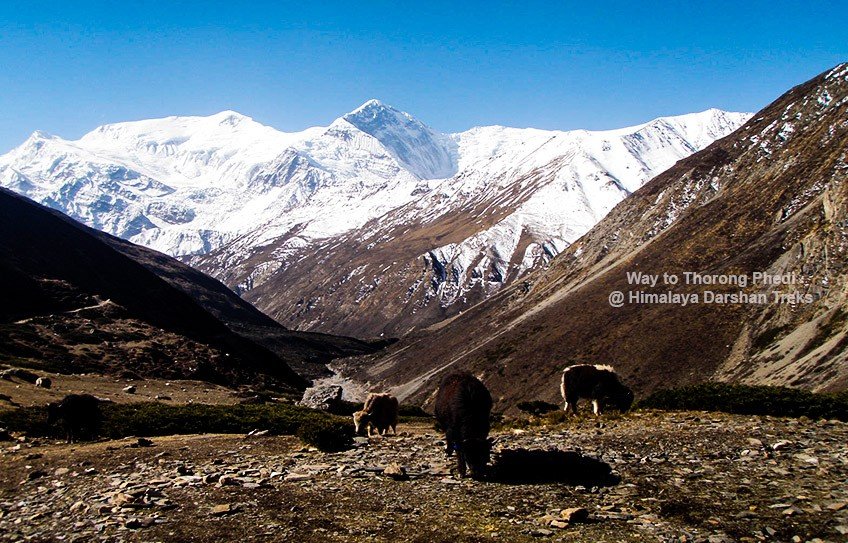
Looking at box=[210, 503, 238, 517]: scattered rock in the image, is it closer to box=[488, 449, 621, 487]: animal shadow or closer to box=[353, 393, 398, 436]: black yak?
box=[488, 449, 621, 487]: animal shadow

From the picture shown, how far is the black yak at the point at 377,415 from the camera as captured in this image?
27.0 metres

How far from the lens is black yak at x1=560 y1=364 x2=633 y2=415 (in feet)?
96.8

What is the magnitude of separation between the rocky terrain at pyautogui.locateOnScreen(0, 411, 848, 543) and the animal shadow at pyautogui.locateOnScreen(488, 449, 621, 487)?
0.05 metres

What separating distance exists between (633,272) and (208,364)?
351ft

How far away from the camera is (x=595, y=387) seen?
29438mm

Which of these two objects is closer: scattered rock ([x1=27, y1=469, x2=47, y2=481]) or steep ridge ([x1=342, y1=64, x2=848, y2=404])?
scattered rock ([x1=27, y1=469, x2=47, y2=481])

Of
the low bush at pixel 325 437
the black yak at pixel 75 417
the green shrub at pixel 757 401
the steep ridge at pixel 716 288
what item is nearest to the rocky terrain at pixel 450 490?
the low bush at pixel 325 437

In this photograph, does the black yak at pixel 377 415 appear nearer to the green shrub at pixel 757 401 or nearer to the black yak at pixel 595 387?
the black yak at pixel 595 387

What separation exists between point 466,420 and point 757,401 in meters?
14.8

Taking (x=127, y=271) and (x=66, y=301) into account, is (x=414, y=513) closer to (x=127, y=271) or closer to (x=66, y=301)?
(x=66, y=301)

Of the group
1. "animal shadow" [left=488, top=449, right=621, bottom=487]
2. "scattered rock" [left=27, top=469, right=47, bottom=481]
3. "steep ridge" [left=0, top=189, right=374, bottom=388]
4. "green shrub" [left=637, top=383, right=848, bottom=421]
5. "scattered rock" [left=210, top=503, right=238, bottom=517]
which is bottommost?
"green shrub" [left=637, top=383, right=848, bottom=421]

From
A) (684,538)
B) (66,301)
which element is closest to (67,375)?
(66,301)

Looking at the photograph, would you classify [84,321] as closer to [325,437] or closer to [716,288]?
[325,437]

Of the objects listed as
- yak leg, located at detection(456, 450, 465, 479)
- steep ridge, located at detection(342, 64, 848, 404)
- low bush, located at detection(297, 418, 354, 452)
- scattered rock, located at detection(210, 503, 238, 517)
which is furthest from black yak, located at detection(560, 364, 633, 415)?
steep ridge, located at detection(342, 64, 848, 404)
